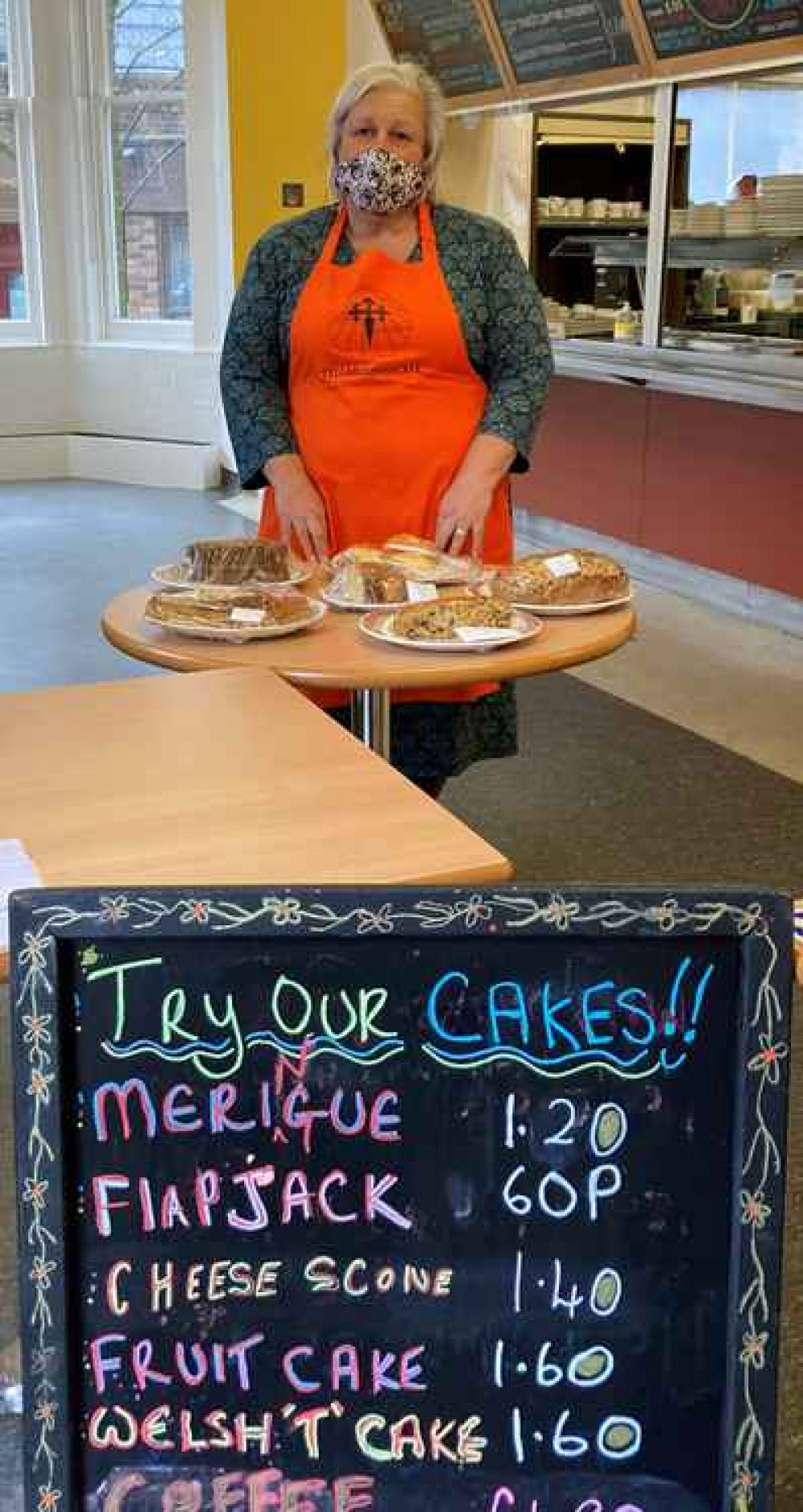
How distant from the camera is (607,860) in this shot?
11.2ft

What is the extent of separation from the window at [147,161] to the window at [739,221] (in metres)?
3.59

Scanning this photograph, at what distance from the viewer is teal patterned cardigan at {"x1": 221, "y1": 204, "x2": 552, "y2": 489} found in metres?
2.43

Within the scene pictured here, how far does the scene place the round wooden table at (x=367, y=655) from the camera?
1881 mm

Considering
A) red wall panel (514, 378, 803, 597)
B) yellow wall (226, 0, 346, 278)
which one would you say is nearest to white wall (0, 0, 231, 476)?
yellow wall (226, 0, 346, 278)

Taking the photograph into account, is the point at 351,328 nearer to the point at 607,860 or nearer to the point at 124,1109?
the point at 607,860

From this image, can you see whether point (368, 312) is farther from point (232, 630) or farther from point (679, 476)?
point (679, 476)

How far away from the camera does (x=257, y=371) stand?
8.12ft

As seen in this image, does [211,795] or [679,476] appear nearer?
[211,795]

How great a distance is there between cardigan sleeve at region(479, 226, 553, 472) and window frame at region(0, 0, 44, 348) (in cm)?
714

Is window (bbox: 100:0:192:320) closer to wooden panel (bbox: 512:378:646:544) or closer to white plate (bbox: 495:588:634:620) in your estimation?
wooden panel (bbox: 512:378:646:544)

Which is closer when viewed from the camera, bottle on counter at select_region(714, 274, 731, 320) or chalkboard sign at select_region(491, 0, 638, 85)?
bottle on counter at select_region(714, 274, 731, 320)

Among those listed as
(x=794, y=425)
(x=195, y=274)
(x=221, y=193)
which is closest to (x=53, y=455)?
(x=195, y=274)

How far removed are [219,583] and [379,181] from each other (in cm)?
66

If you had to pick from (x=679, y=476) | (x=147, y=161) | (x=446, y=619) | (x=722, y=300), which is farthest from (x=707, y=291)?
(x=147, y=161)
